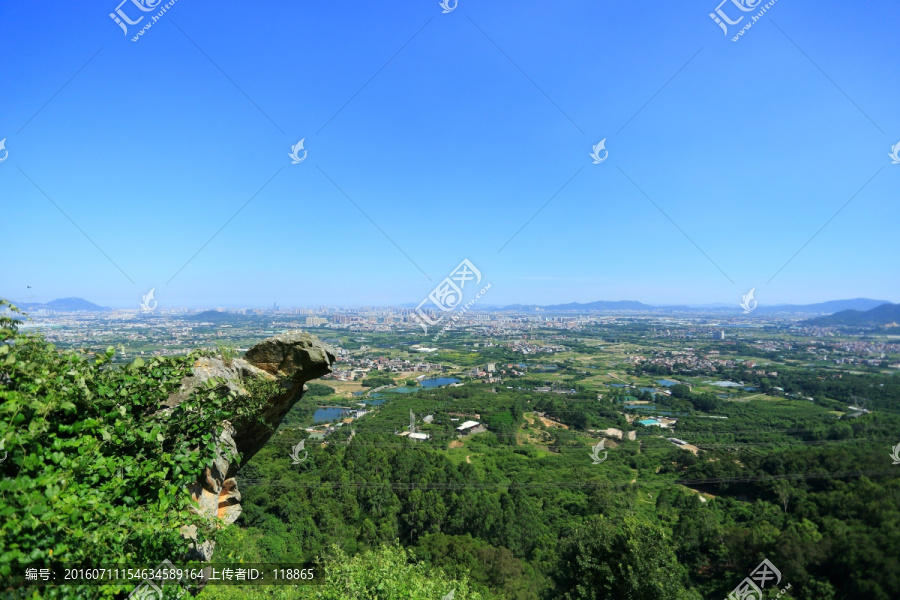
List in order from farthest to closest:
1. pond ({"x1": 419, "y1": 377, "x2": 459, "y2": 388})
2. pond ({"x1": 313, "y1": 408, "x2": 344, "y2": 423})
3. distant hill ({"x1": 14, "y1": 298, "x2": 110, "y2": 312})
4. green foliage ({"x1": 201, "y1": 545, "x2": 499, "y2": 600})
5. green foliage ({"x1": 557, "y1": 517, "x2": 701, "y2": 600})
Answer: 1. distant hill ({"x1": 14, "y1": 298, "x2": 110, "y2": 312})
2. pond ({"x1": 419, "y1": 377, "x2": 459, "y2": 388})
3. pond ({"x1": 313, "y1": 408, "x2": 344, "y2": 423})
4. green foliage ({"x1": 557, "y1": 517, "x2": 701, "y2": 600})
5. green foliage ({"x1": 201, "y1": 545, "x2": 499, "y2": 600})

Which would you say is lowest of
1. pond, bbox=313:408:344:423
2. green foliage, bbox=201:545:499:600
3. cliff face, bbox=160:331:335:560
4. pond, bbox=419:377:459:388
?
pond, bbox=313:408:344:423

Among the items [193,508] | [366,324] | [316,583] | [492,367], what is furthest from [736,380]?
[366,324]

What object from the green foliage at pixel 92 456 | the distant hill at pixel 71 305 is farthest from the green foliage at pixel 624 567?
the distant hill at pixel 71 305

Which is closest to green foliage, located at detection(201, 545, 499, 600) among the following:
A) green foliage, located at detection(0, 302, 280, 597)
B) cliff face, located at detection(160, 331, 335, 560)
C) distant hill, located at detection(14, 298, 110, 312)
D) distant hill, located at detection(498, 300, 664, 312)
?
cliff face, located at detection(160, 331, 335, 560)

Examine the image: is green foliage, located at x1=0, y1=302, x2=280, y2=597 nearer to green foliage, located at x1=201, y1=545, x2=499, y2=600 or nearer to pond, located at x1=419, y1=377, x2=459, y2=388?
green foliage, located at x1=201, y1=545, x2=499, y2=600

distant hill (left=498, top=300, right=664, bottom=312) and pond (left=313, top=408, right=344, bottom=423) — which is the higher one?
distant hill (left=498, top=300, right=664, bottom=312)

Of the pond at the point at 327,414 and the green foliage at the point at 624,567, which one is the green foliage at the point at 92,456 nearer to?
the green foliage at the point at 624,567

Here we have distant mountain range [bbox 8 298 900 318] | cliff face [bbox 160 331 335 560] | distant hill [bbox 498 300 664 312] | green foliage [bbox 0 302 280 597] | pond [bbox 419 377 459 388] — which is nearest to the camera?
green foliage [bbox 0 302 280 597]

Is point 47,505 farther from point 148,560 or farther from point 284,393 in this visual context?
point 284,393

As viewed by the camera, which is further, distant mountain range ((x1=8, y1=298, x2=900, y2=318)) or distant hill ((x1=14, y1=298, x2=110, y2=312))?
distant hill ((x1=14, y1=298, x2=110, y2=312))
